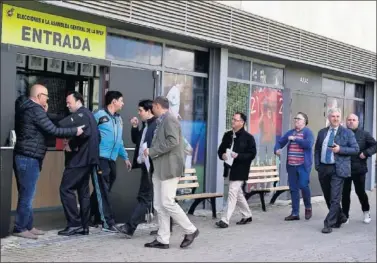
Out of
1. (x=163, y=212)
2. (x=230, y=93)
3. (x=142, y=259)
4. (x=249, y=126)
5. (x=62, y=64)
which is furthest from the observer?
(x=249, y=126)

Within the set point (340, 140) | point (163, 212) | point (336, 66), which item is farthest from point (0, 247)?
point (336, 66)

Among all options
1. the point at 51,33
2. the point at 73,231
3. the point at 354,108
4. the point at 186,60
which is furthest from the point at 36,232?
the point at 354,108

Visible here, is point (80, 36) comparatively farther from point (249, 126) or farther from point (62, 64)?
point (249, 126)

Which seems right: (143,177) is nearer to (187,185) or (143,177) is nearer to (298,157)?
(187,185)

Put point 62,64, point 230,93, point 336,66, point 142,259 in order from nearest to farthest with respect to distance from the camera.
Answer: point 142,259
point 62,64
point 230,93
point 336,66

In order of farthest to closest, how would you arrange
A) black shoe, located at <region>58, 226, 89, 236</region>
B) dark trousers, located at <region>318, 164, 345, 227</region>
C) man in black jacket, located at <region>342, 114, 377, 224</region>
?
1. man in black jacket, located at <region>342, 114, 377, 224</region>
2. dark trousers, located at <region>318, 164, 345, 227</region>
3. black shoe, located at <region>58, 226, 89, 236</region>

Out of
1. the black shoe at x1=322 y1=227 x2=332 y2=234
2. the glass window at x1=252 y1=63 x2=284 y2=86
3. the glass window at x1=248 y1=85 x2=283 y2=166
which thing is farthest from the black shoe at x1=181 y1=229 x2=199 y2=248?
the glass window at x1=252 y1=63 x2=284 y2=86

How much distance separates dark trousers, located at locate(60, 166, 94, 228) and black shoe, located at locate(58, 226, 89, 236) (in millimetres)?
41

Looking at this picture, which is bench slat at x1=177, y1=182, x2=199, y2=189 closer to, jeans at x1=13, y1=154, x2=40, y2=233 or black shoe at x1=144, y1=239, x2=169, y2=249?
black shoe at x1=144, y1=239, x2=169, y2=249

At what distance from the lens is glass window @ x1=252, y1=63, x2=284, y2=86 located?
12.0m

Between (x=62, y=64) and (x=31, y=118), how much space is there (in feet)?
9.00

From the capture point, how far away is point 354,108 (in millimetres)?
16016

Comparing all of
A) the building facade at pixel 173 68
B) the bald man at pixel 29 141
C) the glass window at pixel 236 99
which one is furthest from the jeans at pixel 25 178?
the glass window at pixel 236 99

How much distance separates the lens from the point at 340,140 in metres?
8.77
